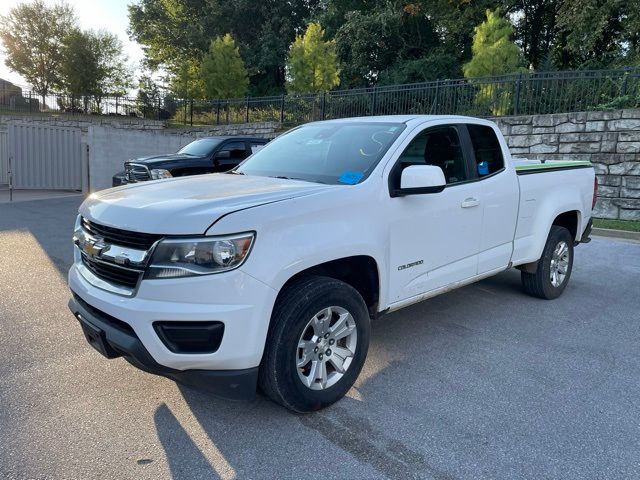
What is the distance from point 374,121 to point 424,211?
995 mm

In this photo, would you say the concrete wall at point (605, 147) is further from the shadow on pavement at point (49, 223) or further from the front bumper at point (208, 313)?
the front bumper at point (208, 313)

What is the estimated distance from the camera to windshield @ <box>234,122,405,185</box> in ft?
11.8

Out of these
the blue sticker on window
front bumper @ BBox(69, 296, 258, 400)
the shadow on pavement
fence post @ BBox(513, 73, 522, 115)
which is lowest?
the shadow on pavement

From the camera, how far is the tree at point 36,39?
32.1 m

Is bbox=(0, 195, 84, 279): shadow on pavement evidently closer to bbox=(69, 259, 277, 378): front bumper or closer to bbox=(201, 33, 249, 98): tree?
bbox=(69, 259, 277, 378): front bumper

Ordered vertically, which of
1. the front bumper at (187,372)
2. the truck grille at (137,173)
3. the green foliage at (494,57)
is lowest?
the front bumper at (187,372)

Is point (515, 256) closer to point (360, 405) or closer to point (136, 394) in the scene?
point (360, 405)

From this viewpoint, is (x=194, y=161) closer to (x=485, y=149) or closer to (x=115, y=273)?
(x=485, y=149)

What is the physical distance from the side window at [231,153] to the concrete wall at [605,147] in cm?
694

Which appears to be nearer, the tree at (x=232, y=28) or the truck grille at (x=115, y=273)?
the truck grille at (x=115, y=273)

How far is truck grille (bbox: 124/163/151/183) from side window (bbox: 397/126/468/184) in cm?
715

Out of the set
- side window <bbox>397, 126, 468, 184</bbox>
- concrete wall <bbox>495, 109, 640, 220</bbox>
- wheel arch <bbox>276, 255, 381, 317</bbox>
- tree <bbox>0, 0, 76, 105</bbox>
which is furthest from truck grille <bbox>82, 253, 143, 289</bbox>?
tree <bbox>0, 0, 76, 105</bbox>

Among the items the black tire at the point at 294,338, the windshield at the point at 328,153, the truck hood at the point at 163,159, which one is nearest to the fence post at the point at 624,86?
the truck hood at the point at 163,159

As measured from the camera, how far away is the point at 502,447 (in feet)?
9.14
